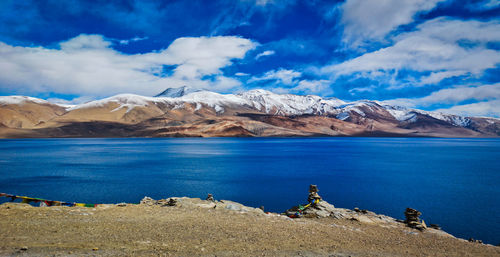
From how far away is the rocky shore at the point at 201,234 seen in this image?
9883mm

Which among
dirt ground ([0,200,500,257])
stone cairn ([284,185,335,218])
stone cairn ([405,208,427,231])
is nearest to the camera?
dirt ground ([0,200,500,257])

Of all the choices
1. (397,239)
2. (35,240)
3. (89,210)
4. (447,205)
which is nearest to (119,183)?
(89,210)

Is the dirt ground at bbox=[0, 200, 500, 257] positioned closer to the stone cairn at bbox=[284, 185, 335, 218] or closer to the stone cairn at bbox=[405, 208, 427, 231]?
the stone cairn at bbox=[405, 208, 427, 231]

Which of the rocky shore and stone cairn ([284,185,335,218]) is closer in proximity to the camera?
the rocky shore

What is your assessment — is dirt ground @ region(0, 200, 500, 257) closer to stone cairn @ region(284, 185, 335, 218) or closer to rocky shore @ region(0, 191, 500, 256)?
rocky shore @ region(0, 191, 500, 256)

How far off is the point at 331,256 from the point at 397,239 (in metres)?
5.07

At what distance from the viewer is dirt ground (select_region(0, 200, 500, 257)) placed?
32.3ft

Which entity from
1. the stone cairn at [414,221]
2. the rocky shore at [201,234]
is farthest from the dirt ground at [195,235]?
the stone cairn at [414,221]

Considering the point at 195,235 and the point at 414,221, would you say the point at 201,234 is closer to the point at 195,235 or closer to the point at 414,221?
the point at 195,235

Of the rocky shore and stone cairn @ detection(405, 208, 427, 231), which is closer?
the rocky shore

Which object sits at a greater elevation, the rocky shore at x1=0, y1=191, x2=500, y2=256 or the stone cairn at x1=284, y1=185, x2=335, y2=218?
the rocky shore at x1=0, y1=191, x2=500, y2=256

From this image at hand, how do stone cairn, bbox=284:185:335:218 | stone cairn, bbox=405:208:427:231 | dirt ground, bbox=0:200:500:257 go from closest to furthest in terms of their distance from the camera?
dirt ground, bbox=0:200:500:257
stone cairn, bbox=405:208:427:231
stone cairn, bbox=284:185:335:218

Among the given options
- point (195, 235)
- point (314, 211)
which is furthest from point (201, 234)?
point (314, 211)

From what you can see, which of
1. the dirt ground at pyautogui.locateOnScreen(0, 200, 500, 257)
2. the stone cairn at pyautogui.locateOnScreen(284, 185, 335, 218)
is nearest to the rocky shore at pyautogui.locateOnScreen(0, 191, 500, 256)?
the dirt ground at pyautogui.locateOnScreen(0, 200, 500, 257)
